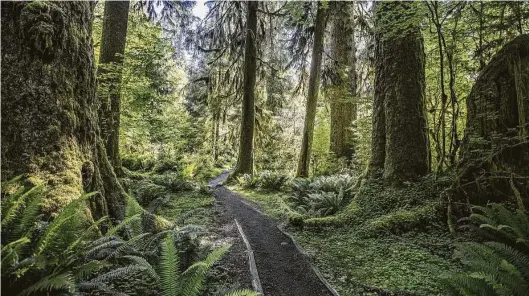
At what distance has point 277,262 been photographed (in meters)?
4.95

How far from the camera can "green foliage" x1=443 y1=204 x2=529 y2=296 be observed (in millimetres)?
2832

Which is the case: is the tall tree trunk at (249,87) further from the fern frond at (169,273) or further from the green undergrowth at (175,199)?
the fern frond at (169,273)

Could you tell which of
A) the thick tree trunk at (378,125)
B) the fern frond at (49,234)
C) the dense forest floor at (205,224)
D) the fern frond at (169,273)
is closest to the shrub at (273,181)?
the dense forest floor at (205,224)

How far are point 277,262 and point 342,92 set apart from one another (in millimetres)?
9449

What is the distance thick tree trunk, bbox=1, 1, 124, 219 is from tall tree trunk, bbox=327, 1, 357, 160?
10239 millimetres

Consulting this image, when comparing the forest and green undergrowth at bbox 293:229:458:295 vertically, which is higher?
the forest

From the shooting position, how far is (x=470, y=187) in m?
5.54

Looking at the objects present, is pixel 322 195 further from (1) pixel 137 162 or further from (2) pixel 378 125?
(1) pixel 137 162

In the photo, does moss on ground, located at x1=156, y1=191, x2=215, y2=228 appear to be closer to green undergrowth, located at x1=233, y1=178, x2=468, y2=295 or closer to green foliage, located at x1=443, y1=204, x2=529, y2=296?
green undergrowth, located at x1=233, y1=178, x2=468, y2=295

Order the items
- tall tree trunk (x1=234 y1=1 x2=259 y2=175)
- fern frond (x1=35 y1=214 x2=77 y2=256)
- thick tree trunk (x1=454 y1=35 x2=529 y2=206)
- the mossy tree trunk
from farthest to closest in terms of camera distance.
→ 1. tall tree trunk (x1=234 y1=1 x2=259 y2=175)
2. the mossy tree trunk
3. thick tree trunk (x1=454 y1=35 x2=529 y2=206)
4. fern frond (x1=35 y1=214 x2=77 y2=256)

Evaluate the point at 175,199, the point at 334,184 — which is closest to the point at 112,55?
the point at 175,199

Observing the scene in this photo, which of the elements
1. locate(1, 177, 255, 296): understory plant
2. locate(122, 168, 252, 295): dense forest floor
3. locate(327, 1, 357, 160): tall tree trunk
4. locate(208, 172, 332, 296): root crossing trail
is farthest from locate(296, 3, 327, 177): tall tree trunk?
locate(1, 177, 255, 296): understory plant

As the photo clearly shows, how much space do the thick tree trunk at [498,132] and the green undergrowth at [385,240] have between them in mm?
747

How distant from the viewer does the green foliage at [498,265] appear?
9.29 ft
